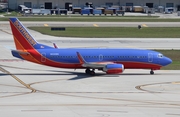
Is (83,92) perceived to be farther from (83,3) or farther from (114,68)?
(83,3)

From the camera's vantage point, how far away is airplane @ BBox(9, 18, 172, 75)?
5547cm

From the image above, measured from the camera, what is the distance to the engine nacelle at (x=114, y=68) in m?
54.9

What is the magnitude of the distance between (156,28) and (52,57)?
63628 millimetres

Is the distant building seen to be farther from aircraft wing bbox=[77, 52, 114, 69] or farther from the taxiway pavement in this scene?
aircraft wing bbox=[77, 52, 114, 69]

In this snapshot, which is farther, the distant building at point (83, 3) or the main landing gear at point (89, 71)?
the distant building at point (83, 3)

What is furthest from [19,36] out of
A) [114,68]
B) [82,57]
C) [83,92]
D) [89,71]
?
[83,92]

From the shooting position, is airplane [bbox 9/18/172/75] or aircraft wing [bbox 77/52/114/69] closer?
aircraft wing [bbox 77/52/114/69]

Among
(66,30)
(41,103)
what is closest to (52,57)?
(41,103)

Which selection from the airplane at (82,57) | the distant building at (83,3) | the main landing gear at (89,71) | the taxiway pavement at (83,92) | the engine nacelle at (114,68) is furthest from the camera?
the distant building at (83,3)

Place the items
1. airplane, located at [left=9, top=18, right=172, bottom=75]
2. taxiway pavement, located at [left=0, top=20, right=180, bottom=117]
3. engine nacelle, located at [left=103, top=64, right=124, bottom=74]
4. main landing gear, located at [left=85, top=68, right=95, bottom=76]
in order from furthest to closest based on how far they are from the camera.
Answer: main landing gear, located at [left=85, top=68, right=95, bottom=76]
airplane, located at [left=9, top=18, right=172, bottom=75]
engine nacelle, located at [left=103, top=64, right=124, bottom=74]
taxiway pavement, located at [left=0, top=20, right=180, bottom=117]

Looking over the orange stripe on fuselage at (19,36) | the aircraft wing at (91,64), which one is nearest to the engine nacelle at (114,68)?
the aircraft wing at (91,64)

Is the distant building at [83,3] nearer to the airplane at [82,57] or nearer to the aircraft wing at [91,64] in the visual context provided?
the airplane at [82,57]

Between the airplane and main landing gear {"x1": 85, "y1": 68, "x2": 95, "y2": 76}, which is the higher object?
the airplane

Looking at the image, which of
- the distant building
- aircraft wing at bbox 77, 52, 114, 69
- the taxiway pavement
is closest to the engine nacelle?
aircraft wing at bbox 77, 52, 114, 69
